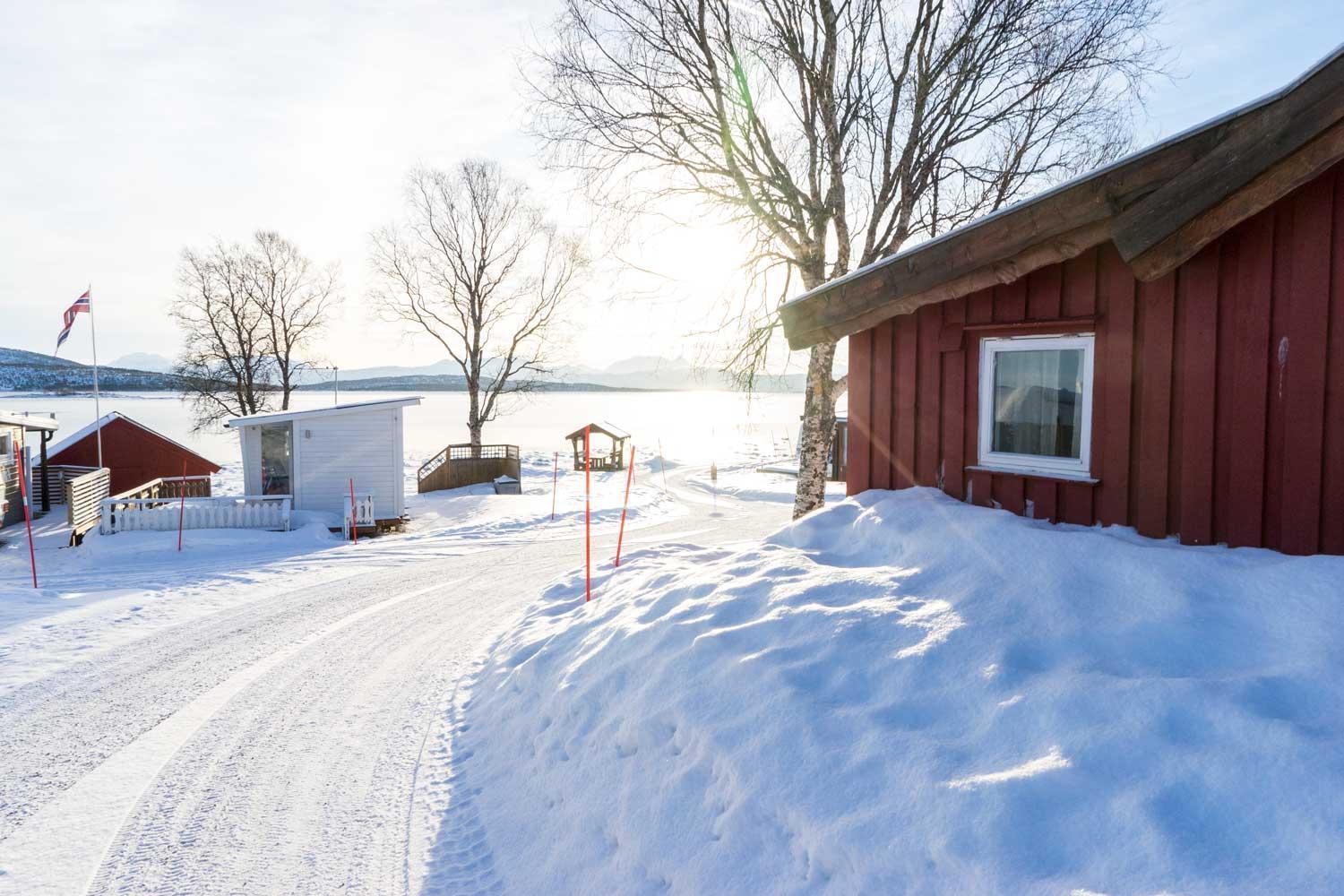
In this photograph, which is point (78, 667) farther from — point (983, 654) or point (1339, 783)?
point (1339, 783)

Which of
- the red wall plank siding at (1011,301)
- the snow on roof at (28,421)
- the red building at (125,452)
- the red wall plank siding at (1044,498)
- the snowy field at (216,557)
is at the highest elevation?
the red wall plank siding at (1011,301)

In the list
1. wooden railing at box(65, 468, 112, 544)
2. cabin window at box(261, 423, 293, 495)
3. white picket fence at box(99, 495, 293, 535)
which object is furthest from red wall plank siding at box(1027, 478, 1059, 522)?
wooden railing at box(65, 468, 112, 544)

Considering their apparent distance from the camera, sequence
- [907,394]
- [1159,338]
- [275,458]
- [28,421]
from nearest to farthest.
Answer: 1. [1159,338]
2. [907,394]
3. [275,458]
4. [28,421]

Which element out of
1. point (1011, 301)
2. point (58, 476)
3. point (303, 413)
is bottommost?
point (58, 476)

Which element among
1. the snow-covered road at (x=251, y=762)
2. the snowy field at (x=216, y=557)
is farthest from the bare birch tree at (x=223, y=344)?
the snow-covered road at (x=251, y=762)

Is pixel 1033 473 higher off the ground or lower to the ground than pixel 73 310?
lower

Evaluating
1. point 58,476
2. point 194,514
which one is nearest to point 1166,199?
point 194,514

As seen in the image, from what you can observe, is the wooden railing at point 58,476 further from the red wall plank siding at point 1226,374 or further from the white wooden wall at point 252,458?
the red wall plank siding at point 1226,374

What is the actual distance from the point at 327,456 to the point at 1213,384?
67.0 feet

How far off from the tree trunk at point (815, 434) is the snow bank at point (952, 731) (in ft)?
15.3

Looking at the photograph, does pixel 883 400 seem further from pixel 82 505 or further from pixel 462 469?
pixel 462 469

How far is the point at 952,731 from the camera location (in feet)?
10.8

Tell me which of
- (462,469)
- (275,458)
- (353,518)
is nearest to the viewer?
(353,518)

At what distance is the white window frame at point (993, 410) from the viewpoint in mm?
5539
